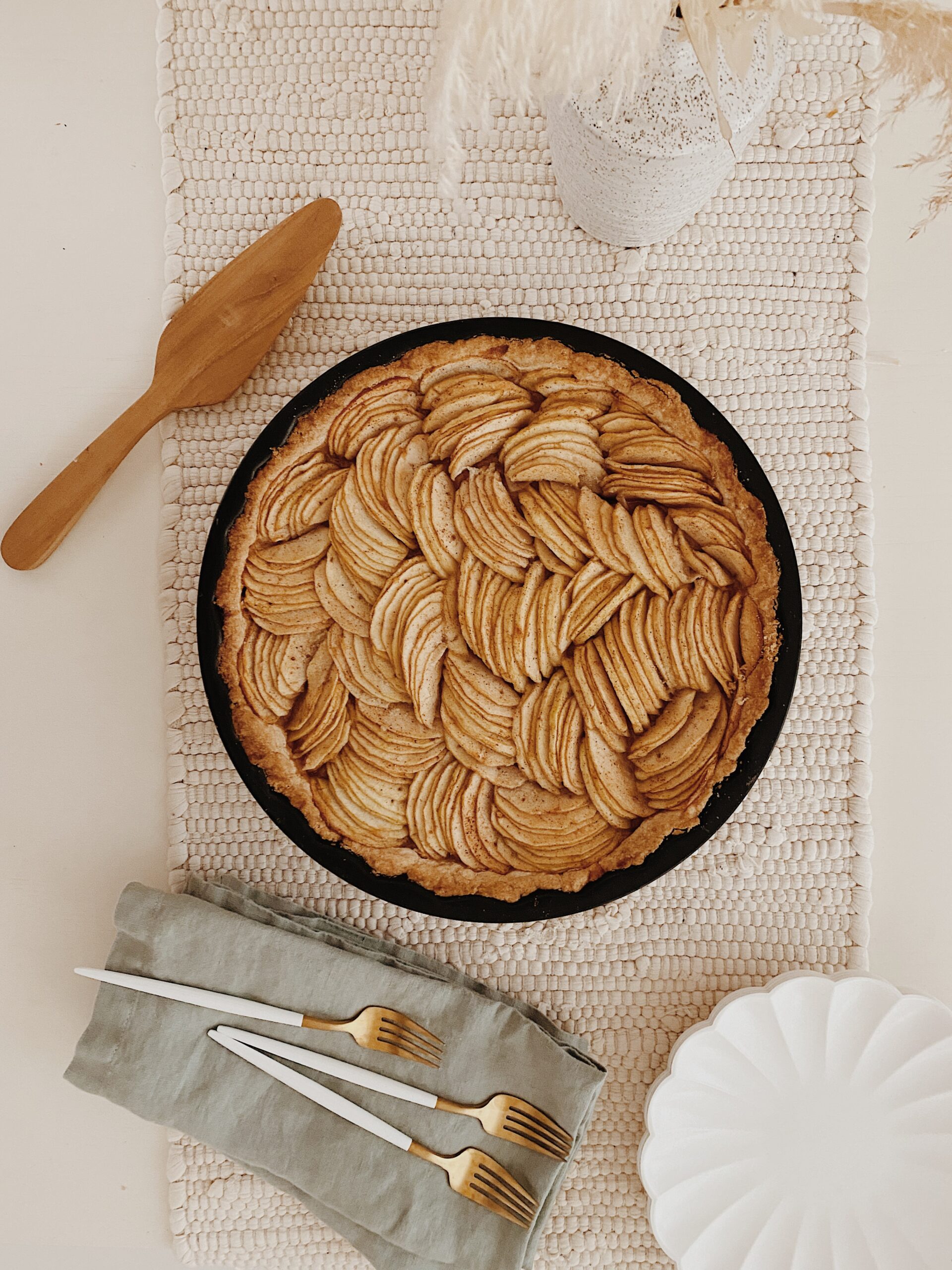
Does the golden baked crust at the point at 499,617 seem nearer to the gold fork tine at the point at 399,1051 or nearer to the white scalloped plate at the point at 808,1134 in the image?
the gold fork tine at the point at 399,1051

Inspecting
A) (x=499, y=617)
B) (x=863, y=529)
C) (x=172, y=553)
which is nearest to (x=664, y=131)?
(x=499, y=617)

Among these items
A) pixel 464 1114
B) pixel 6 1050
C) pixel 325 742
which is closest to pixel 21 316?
pixel 325 742

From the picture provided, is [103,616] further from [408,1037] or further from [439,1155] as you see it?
[439,1155]

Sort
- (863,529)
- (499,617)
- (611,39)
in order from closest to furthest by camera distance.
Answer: (611,39), (499,617), (863,529)

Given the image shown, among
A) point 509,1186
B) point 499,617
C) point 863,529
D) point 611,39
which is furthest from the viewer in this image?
point 863,529

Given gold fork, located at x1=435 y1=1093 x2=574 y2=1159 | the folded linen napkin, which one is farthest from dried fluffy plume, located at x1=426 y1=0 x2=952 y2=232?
gold fork, located at x1=435 y1=1093 x2=574 y2=1159

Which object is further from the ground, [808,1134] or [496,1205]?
[808,1134]

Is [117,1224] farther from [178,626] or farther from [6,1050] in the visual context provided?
[178,626]
